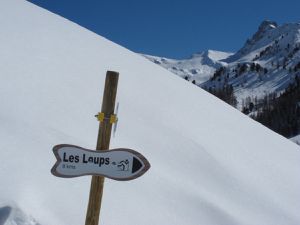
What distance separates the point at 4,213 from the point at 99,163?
3.38 ft

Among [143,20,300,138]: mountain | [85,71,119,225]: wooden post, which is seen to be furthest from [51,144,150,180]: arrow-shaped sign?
[143,20,300,138]: mountain

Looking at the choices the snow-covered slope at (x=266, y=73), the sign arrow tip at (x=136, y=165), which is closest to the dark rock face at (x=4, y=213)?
the sign arrow tip at (x=136, y=165)

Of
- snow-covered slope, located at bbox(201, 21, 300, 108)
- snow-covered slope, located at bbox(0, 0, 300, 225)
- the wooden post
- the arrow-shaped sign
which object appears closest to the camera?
the arrow-shaped sign

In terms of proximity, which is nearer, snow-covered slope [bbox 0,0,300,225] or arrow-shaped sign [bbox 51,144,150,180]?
arrow-shaped sign [bbox 51,144,150,180]

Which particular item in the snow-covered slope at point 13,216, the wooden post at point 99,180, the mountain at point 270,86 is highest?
the mountain at point 270,86

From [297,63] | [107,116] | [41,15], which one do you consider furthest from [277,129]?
[107,116]

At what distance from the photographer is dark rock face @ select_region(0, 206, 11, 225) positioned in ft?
10.3

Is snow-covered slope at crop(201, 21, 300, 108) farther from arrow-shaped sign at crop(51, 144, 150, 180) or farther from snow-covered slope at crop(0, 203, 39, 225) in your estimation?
arrow-shaped sign at crop(51, 144, 150, 180)

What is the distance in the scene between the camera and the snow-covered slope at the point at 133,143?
3.92 m

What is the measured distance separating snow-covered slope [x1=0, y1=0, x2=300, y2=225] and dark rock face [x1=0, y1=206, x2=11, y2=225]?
0.02m

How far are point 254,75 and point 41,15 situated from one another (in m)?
151

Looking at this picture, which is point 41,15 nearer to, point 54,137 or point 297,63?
point 54,137

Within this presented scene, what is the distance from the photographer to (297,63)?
14250cm

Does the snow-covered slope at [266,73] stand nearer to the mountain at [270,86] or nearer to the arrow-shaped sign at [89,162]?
the mountain at [270,86]
